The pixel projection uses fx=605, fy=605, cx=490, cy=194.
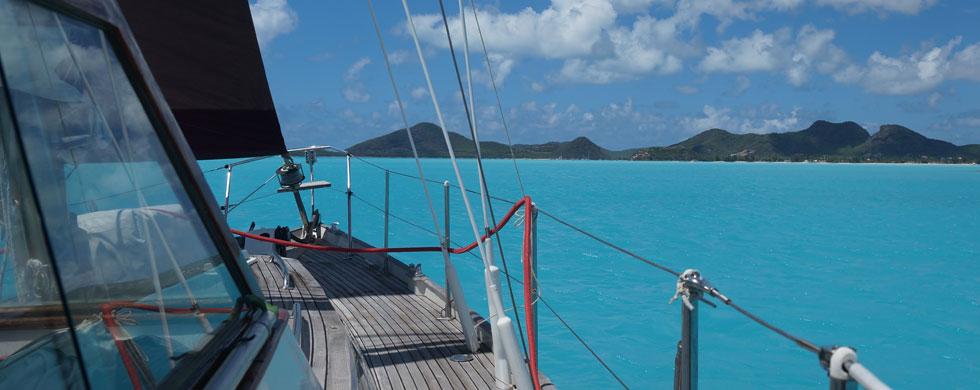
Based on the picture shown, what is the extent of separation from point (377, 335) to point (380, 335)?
22mm

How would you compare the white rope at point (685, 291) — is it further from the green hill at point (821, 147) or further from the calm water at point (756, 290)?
the green hill at point (821, 147)

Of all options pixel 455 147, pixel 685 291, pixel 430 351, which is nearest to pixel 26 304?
pixel 685 291

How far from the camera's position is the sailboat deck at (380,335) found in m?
2.58

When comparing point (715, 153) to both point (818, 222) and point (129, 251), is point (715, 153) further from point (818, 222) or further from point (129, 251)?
point (129, 251)

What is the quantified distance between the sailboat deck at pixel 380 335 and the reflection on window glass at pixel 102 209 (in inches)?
47.2

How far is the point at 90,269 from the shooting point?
88 centimetres

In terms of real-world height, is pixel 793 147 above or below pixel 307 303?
below

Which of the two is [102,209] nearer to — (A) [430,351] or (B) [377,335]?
(A) [430,351]

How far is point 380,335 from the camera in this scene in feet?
14.4

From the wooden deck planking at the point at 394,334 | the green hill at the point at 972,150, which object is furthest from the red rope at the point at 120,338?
the green hill at the point at 972,150

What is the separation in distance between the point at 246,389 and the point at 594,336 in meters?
9.65

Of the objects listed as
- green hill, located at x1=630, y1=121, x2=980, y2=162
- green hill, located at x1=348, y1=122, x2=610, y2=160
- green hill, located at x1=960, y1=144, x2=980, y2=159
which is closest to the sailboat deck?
green hill, located at x1=348, y1=122, x2=610, y2=160

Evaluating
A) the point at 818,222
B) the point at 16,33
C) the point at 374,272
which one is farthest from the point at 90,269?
the point at 818,222

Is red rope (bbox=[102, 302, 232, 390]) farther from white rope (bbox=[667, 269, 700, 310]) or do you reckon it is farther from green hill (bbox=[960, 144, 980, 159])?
green hill (bbox=[960, 144, 980, 159])
